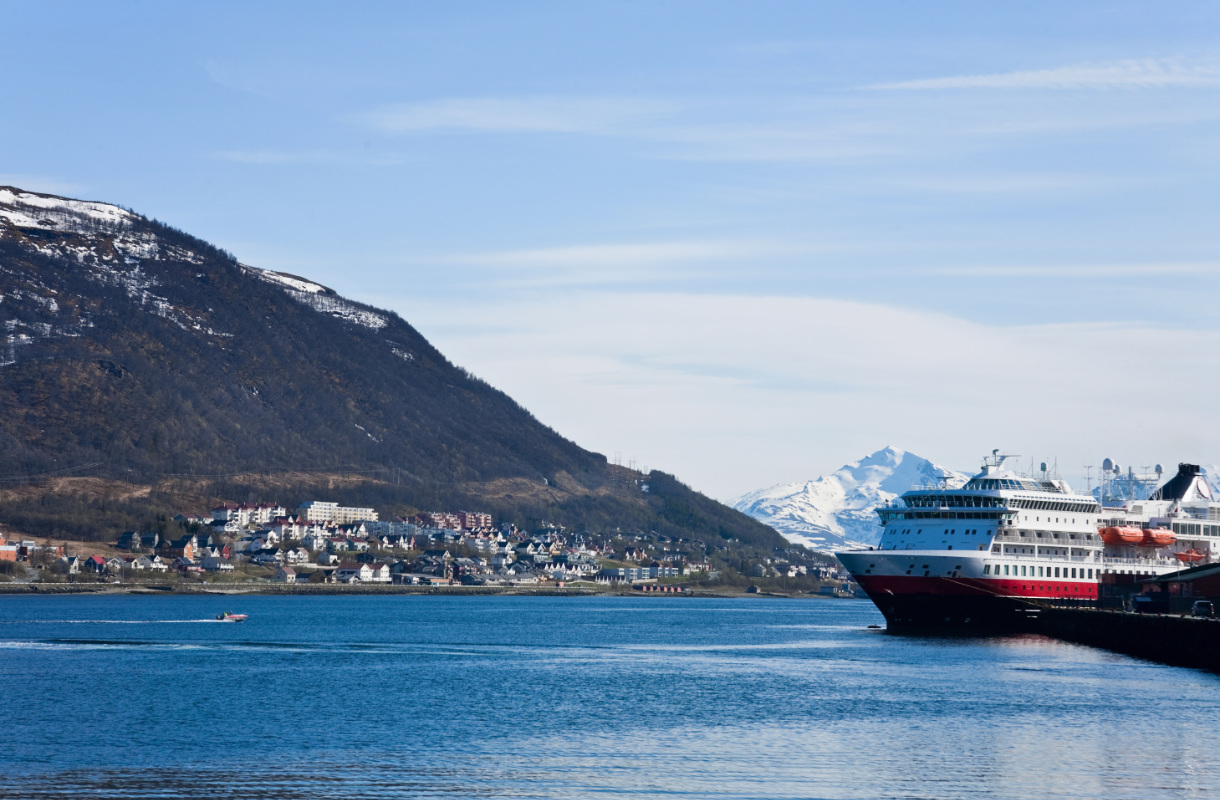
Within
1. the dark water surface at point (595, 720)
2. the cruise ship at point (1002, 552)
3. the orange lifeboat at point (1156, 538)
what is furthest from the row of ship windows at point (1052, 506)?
the dark water surface at point (595, 720)

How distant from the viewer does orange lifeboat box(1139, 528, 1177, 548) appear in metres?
115

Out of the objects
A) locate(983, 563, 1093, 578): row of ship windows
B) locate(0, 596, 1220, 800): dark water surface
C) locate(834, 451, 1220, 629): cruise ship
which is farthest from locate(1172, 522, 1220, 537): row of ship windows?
locate(0, 596, 1220, 800): dark water surface

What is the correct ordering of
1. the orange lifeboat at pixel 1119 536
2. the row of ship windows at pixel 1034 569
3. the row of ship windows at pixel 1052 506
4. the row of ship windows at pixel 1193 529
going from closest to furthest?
the row of ship windows at pixel 1034 569 < the row of ship windows at pixel 1052 506 < the orange lifeboat at pixel 1119 536 < the row of ship windows at pixel 1193 529

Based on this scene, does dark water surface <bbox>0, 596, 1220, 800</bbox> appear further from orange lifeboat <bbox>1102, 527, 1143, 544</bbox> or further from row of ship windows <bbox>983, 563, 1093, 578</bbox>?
orange lifeboat <bbox>1102, 527, 1143, 544</bbox>

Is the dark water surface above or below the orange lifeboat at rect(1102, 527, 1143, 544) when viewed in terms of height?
below

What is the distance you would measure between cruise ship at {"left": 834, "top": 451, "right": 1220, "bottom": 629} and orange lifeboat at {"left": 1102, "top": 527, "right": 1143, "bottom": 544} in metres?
0.08

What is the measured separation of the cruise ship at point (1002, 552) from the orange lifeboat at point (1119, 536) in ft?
0.27

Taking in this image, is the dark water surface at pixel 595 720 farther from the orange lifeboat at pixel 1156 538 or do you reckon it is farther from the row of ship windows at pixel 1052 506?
the orange lifeboat at pixel 1156 538

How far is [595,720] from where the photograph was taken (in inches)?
2360

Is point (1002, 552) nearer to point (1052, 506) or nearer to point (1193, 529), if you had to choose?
point (1052, 506)

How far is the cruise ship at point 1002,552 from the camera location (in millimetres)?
104562

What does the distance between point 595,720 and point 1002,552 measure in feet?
182

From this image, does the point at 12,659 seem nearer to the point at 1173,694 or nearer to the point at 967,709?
the point at 967,709

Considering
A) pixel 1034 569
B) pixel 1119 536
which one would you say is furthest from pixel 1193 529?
pixel 1034 569
